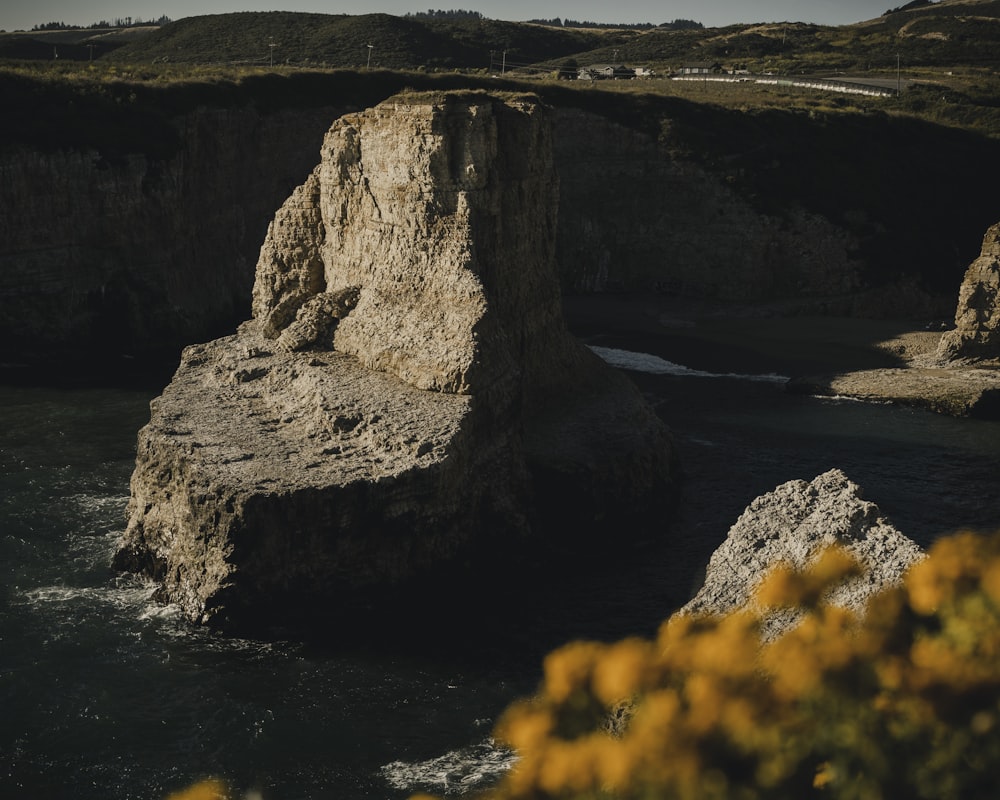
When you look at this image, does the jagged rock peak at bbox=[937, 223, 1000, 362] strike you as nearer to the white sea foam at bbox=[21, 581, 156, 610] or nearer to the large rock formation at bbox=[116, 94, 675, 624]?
the large rock formation at bbox=[116, 94, 675, 624]

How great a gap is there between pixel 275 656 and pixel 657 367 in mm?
35222

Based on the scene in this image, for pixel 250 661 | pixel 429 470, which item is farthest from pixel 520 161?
pixel 250 661

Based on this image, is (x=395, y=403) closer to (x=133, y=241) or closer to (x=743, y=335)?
(x=133, y=241)

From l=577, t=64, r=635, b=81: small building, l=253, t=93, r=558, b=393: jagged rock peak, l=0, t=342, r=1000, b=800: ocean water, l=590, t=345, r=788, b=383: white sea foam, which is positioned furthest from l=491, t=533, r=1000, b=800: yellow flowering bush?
l=577, t=64, r=635, b=81: small building

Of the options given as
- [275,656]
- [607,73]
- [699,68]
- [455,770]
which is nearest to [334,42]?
[607,73]

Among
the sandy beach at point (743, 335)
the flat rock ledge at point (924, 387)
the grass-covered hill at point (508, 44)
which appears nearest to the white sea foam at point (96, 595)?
the flat rock ledge at point (924, 387)

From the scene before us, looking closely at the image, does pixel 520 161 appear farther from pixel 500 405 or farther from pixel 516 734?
pixel 516 734

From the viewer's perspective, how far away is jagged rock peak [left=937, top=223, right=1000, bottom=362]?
56.6 meters

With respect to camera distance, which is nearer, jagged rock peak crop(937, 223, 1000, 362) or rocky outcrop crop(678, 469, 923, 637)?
rocky outcrop crop(678, 469, 923, 637)

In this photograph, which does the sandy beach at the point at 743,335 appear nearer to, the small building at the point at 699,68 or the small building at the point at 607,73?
the small building at the point at 607,73

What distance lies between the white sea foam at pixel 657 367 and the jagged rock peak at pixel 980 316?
8348mm

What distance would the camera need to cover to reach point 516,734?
7.36 meters

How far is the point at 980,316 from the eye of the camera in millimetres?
56844

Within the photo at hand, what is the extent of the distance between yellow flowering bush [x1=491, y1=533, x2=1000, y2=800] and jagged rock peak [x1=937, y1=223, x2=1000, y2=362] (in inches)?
2090
